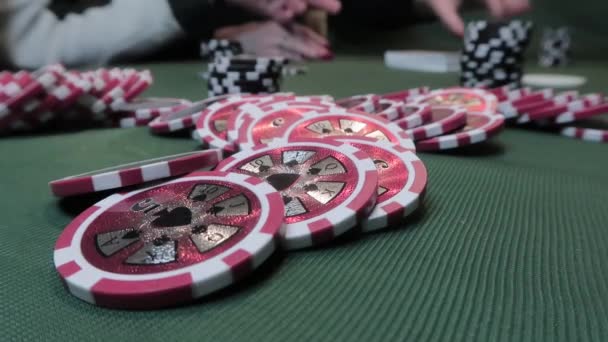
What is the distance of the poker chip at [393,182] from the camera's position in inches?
30.0

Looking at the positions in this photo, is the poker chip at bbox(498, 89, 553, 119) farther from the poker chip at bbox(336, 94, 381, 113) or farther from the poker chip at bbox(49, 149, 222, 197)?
the poker chip at bbox(49, 149, 222, 197)

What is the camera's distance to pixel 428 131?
120 centimetres

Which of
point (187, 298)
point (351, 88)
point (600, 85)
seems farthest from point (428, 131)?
point (600, 85)

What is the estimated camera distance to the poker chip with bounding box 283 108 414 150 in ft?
3.59

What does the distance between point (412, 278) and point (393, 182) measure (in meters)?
0.25

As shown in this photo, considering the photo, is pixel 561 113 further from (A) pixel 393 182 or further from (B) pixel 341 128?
(A) pixel 393 182

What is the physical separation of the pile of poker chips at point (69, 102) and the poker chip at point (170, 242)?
2.65 ft

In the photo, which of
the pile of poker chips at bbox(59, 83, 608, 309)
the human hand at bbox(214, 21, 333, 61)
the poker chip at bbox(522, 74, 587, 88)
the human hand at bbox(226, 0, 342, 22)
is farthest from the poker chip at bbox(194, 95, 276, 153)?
the human hand at bbox(226, 0, 342, 22)

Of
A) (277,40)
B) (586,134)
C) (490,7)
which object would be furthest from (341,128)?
(490,7)

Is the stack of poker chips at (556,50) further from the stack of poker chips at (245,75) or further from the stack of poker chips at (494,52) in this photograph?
the stack of poker chips at (245,75)

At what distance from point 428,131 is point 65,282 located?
2.90 feet

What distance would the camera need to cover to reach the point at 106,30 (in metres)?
3.18

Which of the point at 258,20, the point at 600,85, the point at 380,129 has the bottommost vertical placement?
the point at 600,85

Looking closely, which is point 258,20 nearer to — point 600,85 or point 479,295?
point 600,85
